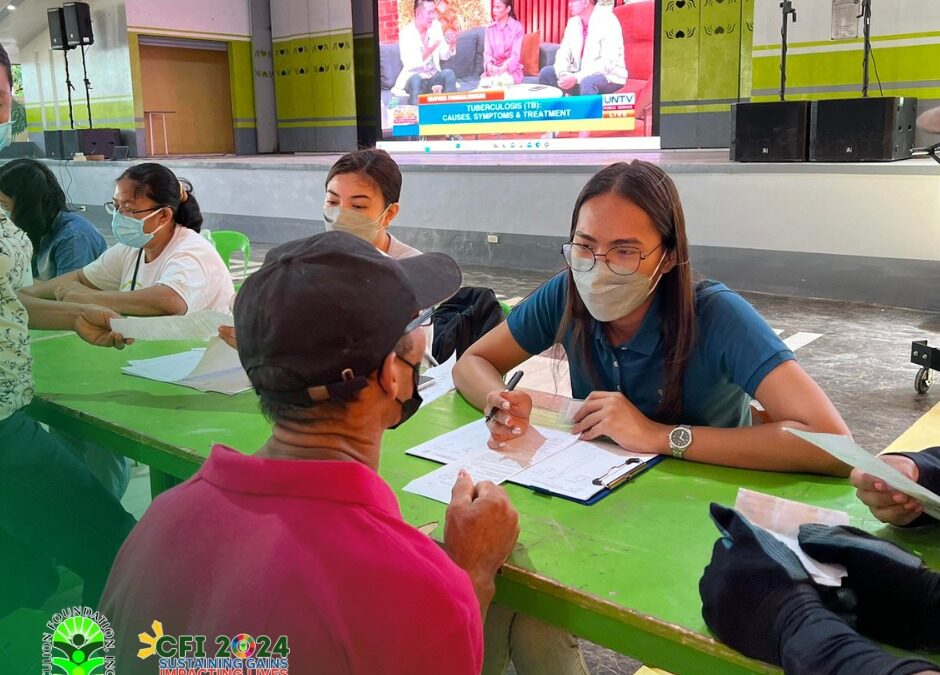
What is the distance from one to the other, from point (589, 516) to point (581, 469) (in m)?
0.17

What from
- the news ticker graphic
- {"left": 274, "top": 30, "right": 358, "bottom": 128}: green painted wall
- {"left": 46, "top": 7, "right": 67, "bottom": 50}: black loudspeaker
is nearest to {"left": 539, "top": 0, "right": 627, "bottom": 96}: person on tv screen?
the news ticker graphic

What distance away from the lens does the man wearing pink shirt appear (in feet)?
2.35

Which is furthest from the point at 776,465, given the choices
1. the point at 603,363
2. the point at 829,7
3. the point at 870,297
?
the point at 829,7

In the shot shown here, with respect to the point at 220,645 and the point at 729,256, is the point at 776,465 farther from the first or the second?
the point at 729,256

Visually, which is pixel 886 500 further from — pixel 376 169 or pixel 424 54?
pixel 424 54

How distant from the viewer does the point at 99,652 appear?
930mm

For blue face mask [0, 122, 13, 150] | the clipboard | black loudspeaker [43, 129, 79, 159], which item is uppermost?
black loudspeaker [43, 129, 79, 159]

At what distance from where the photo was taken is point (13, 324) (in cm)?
175

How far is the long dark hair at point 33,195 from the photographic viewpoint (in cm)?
292

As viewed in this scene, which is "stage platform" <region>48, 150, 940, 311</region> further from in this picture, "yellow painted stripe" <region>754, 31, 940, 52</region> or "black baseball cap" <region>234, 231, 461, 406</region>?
"black baseball cap" <region>234, 231, 461, 406</region>

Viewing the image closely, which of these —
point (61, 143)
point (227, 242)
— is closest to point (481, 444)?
point (227, 242)

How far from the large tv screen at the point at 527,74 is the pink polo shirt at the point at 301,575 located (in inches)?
339

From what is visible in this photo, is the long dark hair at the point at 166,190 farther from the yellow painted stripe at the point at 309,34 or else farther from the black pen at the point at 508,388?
the yellow painted stripe at the point at 309,34

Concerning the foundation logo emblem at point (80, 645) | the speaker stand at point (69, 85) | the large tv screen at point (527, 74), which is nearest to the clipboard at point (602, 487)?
the foundation logo emblem at point (80, 645)
